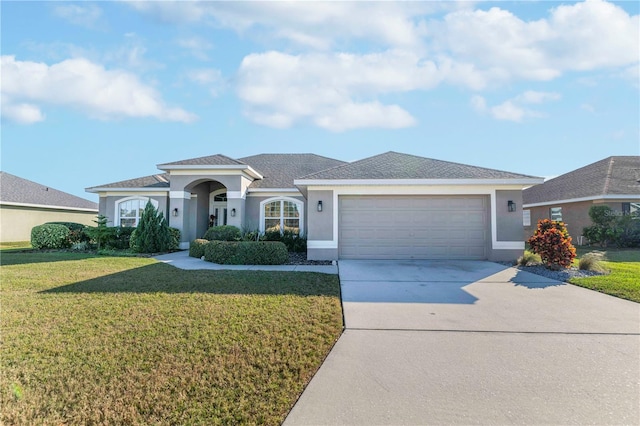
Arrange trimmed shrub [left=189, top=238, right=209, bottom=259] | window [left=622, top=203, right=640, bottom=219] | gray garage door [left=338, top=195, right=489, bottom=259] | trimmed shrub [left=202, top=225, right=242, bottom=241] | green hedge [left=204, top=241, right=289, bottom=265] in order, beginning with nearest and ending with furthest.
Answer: green hedge [left=204, top=241, right=289, bottom=265] → gray garage door [left=338, top=195, right=489, bottom=259] → trimmed shrub [left=189, top=238, right=209, bottom=259] → trimmed shrub [left=202, top=225, right=242, bottom=241] → window [left=622, top=203, right=640, bottom=219]

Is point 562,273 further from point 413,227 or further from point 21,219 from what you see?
point 21,219

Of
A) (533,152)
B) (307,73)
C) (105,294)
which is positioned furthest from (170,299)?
(533,152)

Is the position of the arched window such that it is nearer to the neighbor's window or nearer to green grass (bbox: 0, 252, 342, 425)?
green grass (bbox: 0, 252, 342, 425)

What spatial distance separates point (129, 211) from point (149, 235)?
4.50 m

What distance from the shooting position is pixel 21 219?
810 inches

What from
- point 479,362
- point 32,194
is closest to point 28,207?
point 32,194

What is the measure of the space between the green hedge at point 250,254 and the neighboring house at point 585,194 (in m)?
17.0

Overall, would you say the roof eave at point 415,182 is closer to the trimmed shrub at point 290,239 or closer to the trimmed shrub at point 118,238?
the trimmed shrub at point 290,239

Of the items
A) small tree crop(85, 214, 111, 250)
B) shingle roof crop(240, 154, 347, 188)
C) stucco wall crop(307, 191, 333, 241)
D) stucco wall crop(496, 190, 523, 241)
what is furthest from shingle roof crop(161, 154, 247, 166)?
stucco wall crop(496, 190, 523, 241)

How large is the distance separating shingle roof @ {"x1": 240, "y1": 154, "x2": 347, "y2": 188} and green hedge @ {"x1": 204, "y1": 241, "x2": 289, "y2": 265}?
593 centimetres

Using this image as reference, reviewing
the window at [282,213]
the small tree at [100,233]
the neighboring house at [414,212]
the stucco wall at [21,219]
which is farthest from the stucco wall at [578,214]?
the stucco wall at [21,219]

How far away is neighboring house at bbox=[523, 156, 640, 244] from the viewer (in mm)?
16328

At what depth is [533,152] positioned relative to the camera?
577 inches

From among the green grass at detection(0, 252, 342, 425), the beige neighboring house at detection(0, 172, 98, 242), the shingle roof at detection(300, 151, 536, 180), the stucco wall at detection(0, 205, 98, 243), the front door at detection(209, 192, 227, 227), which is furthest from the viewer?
the beige neighboring house at detection(0, 172, 98, 242)
